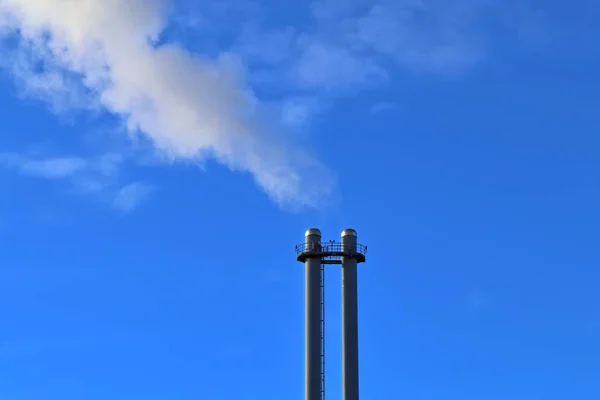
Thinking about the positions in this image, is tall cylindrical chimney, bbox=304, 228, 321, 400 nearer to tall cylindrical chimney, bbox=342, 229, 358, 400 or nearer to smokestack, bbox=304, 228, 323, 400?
smokestack, bbox=304, 228, 323, 400

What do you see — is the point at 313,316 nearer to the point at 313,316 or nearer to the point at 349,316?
the point at 313,316

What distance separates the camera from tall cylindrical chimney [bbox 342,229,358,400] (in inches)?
4380

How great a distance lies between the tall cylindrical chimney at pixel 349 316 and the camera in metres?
111

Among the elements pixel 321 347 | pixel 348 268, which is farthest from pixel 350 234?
pixel 321 347

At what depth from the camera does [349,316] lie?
374 feet

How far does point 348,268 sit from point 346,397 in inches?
489

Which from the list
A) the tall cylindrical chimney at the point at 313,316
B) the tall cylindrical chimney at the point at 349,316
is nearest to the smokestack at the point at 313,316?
the tall cylindrical chimney at the point at 313,316

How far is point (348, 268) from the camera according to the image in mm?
115625

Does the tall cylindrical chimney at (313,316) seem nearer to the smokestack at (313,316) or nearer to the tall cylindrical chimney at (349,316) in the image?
the smokestack at (313,316)

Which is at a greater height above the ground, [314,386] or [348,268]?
[348,268]

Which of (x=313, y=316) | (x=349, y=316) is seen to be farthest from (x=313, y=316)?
(x=349, y=316)

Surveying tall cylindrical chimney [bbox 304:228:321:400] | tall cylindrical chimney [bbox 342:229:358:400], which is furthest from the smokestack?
tall cylindrical chimney [bbox 342:229:358:400]

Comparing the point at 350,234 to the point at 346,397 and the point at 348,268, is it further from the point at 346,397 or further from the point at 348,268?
the point at 346,397

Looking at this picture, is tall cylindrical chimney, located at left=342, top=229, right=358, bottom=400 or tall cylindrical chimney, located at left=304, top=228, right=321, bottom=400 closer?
tall cylindrical chimney, located at left=304, top=228, right=321, bottom=400
